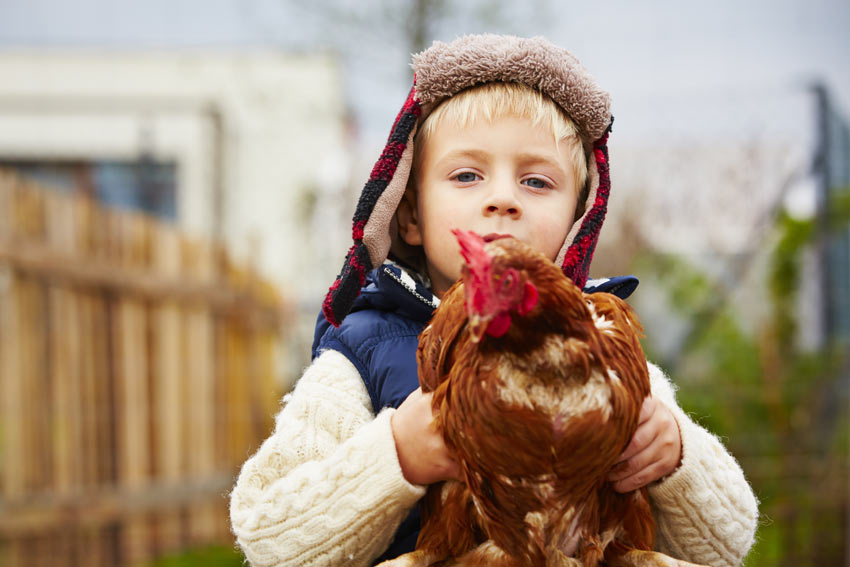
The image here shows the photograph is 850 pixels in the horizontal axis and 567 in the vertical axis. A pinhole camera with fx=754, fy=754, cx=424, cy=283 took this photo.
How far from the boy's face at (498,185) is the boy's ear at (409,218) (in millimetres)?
121

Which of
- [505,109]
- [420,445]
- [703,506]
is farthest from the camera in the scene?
[505,109]

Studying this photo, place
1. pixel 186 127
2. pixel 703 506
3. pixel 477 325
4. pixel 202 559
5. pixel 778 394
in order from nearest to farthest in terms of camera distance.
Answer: pixel 477 325 < pixel 703 506 < pixel 202 559 < pixel 778 394 < pixel 186 127

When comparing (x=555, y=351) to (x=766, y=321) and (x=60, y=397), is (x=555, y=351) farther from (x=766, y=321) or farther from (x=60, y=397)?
(x=766, y=321)

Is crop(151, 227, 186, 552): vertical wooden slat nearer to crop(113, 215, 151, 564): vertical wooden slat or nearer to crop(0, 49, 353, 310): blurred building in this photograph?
crop(113, 215, 151, 564): vertical wooden slat

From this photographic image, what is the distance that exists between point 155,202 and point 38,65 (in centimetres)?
363

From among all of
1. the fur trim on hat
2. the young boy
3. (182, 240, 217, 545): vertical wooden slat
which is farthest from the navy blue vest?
(182, 240, 217, 545): vertical wooden slat

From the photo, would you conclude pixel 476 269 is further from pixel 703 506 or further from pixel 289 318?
pixel 289 318

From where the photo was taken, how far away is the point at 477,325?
0.99 meters

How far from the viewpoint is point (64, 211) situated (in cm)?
426

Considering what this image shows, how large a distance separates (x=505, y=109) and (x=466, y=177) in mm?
147

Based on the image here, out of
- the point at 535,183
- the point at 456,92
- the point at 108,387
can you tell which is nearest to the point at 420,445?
the point at 535,183

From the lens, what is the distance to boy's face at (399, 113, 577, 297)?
1385 mm

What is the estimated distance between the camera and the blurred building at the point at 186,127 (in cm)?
791

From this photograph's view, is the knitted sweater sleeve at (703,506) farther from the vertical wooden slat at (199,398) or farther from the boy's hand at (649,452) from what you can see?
the vertical wooden slat at (199,398)
